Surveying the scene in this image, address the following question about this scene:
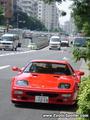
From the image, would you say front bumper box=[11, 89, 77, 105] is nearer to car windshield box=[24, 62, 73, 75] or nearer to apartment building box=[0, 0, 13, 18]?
car windshield box=[24, 62, 73, 75]

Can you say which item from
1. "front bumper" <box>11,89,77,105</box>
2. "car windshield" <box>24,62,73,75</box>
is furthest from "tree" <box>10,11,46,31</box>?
"front bumper" <box>11,89,77,105</box>

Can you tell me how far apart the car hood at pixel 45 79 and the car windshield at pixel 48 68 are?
34cm

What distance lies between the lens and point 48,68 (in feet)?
43.0

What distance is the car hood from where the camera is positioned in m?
11.8

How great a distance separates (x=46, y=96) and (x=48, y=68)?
5.54ft

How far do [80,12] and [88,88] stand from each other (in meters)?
3.68

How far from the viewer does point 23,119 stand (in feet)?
33.2

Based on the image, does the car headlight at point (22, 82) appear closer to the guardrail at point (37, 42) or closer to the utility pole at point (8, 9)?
the guardrail at point (37, 42)

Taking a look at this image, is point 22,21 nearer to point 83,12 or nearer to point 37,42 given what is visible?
point 37,42

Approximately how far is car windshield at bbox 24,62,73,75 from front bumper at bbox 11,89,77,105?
52.6 inches

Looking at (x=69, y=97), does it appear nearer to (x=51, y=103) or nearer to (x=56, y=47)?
Result: (x=51, y=103)

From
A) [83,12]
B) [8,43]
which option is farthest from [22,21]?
[83,12]

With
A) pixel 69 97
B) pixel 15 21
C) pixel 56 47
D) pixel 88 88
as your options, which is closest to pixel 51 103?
pixel 69 97

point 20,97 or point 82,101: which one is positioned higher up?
point 82,101
